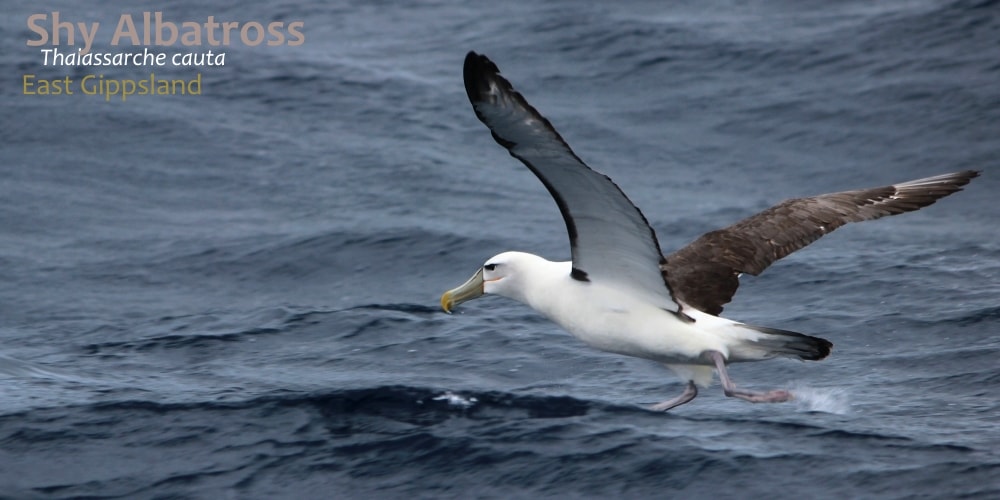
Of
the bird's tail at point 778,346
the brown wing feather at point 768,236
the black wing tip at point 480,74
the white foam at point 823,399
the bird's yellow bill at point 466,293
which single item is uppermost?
the black wing tip at point 480,74

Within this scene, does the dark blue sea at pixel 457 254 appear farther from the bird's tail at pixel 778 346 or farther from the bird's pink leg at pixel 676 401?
the bird's tail at pixel 778 346

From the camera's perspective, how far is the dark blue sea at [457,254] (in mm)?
8516

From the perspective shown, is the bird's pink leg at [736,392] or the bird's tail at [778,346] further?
the bird's pink leg at [736,392]

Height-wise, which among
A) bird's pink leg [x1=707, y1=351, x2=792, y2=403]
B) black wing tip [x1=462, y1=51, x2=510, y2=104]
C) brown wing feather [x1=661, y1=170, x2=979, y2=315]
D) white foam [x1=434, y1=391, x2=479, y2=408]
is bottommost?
white foam [x1=434, y1=391, x2=479, y2=408]

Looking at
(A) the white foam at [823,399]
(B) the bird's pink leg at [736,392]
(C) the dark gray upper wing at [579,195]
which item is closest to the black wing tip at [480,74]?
(C) the dark gray upper wing at [579,195]

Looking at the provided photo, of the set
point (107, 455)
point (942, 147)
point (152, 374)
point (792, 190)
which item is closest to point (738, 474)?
point (107, 455)

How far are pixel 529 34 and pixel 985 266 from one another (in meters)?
9.37

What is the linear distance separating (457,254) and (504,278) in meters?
4.68

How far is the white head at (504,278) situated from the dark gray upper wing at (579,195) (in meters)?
0.43

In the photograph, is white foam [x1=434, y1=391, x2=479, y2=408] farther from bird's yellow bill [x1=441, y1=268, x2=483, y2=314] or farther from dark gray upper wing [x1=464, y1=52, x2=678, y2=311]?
dark gray upper wing [x1=464, y1=52, x2=678, y2=311]

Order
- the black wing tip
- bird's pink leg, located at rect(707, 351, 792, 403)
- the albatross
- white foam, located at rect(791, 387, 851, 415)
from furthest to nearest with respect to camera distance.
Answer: white foam, located at rect(791, 387, 851, 415) → bird's pink leg, located at rect(707, 351, 792, 403) → the albatross → the black wing tip

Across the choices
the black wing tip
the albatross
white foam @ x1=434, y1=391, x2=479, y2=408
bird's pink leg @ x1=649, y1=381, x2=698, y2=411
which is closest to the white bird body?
the albatross

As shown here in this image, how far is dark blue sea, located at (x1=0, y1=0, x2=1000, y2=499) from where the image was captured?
8516 mm

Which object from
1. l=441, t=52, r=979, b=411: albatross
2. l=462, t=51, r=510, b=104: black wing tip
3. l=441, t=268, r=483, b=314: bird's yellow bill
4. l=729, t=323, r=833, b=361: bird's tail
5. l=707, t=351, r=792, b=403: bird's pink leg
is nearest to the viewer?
l=462, t=51, r=510, b=104: black wing tip
